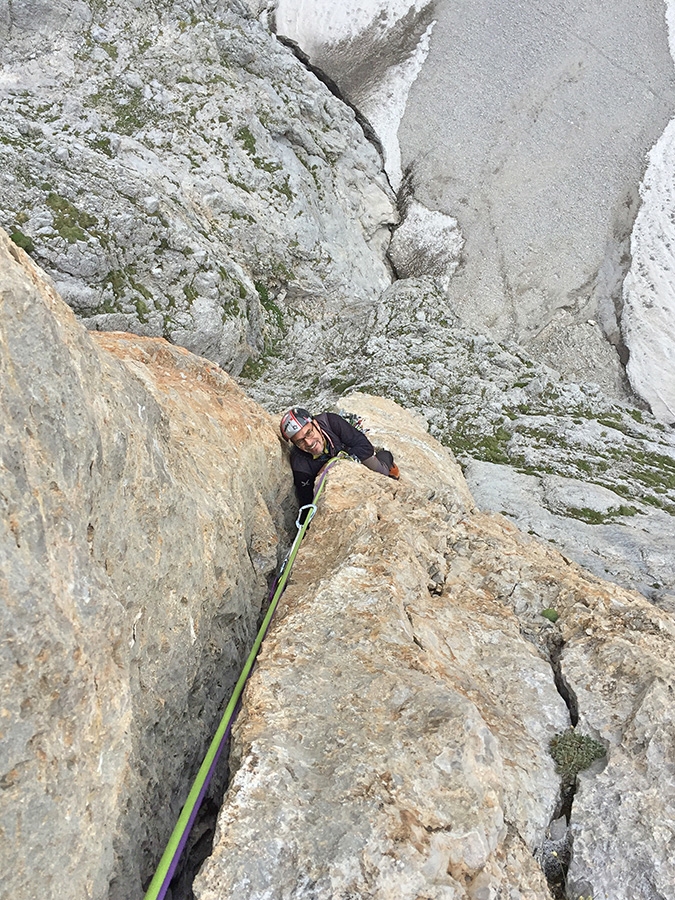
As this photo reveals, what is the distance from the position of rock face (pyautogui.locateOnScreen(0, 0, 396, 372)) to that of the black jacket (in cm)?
1751

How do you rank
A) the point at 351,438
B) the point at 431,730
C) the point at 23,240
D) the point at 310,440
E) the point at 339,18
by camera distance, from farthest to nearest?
1. the point at 339,18
2. the point at 23,240
3. the point at 351,438
4. the point at 310,440
5. the point at 431,730

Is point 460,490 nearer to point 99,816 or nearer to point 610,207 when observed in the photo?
point 99,816

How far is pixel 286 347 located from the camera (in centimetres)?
3422

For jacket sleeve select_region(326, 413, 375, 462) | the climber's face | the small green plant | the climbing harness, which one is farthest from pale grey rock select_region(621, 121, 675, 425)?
the climbing harness

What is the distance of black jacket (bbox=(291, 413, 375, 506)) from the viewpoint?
1174cm

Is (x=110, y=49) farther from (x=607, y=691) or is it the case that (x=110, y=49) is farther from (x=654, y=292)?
(x=607, y=691)

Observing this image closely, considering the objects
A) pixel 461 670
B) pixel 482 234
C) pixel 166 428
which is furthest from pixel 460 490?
pixel 482 234

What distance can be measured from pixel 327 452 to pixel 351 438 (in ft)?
3.45

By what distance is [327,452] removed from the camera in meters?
12.2

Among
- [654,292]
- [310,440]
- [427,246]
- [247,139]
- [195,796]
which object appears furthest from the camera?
[427,246]

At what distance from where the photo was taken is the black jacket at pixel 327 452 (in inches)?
462

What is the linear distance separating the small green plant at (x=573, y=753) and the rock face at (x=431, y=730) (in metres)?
0.12

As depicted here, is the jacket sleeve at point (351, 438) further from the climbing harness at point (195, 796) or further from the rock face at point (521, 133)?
the rock face at point (521, 133)

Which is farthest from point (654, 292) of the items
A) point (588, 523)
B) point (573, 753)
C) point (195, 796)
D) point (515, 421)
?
point (195, 796)
